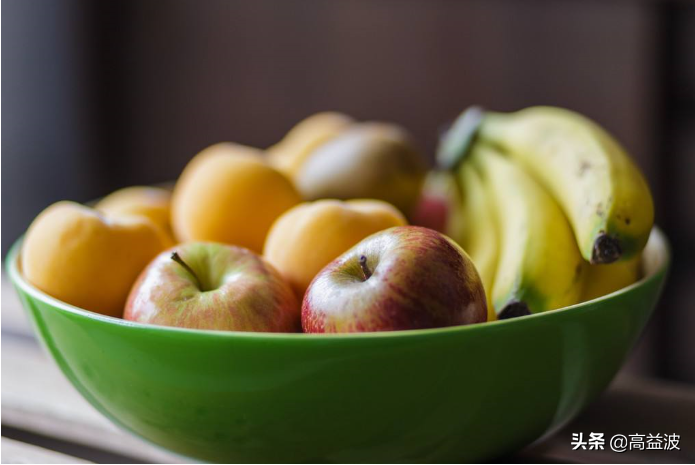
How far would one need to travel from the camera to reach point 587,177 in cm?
54

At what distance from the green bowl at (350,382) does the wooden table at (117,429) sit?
0.05m

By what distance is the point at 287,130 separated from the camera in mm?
1826

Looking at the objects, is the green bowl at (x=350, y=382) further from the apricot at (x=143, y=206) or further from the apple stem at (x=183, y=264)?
the apricot at (x=143, y=206)

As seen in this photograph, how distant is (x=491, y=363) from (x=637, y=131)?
44.1 inches

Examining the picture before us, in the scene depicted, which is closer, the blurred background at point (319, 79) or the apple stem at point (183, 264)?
the apple stem at point (183, 264)

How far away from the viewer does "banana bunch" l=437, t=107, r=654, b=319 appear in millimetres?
486

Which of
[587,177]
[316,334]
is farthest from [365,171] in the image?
[316,334]

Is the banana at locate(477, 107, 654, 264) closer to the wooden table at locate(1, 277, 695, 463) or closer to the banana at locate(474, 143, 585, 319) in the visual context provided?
the banana at locate(474, 143, 585, 319)

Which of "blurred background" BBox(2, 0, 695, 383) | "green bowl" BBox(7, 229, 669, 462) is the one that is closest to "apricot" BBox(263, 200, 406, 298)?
"green bowl" BBox(7, 229, 669, 462)

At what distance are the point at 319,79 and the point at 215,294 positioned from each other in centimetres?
135

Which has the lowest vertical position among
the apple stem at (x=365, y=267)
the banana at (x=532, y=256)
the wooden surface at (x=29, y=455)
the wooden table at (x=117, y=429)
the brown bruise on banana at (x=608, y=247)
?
the wooden table at (x=117, y=429)

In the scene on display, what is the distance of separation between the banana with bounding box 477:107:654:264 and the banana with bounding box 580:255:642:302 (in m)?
0.04

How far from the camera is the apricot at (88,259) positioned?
1.70 ft

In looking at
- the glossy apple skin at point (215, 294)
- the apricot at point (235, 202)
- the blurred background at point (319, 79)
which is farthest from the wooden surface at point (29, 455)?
the blurred background at point (319, 79)
